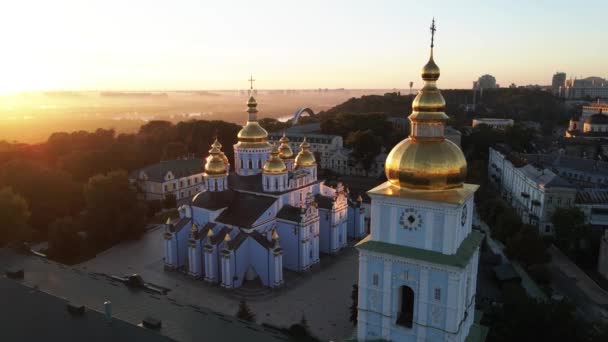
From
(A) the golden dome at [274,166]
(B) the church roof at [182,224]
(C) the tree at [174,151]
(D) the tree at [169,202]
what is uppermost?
(A) the golden dome at [274,166]

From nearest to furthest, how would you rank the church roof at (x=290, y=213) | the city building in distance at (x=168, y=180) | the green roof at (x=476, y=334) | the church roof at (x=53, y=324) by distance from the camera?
the green roof at (x=476, y=334)
the church roof at (x=53, y=324)
the church roof at (x=290, y=213)
the city building in distance at (x=168, y=180)

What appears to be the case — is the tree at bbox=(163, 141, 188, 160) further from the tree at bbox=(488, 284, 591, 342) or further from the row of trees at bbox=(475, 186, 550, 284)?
the tree at bbox=(488, 284, 591, 342)

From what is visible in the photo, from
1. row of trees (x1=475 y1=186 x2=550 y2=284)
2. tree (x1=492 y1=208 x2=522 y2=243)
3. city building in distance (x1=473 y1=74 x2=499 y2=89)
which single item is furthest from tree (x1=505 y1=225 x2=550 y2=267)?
city building in distance (x1=473 y1=74 x2=499 y2=89)

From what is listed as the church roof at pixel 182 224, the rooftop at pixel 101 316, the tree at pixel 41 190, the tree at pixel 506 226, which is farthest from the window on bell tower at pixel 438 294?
the tree at pixel 41 190

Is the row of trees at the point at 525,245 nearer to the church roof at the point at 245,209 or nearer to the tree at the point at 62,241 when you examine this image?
the church roof at the point at 245,209

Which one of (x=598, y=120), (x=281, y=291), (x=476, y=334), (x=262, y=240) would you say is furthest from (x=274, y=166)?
(x=598, y=120)

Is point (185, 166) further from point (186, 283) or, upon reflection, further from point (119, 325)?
point (119, 325)

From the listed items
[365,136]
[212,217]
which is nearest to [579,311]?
[212,217]

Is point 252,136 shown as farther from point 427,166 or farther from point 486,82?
point 486,82

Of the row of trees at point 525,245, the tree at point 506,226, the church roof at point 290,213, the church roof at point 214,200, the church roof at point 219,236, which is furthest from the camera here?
the tree at point 506,226
